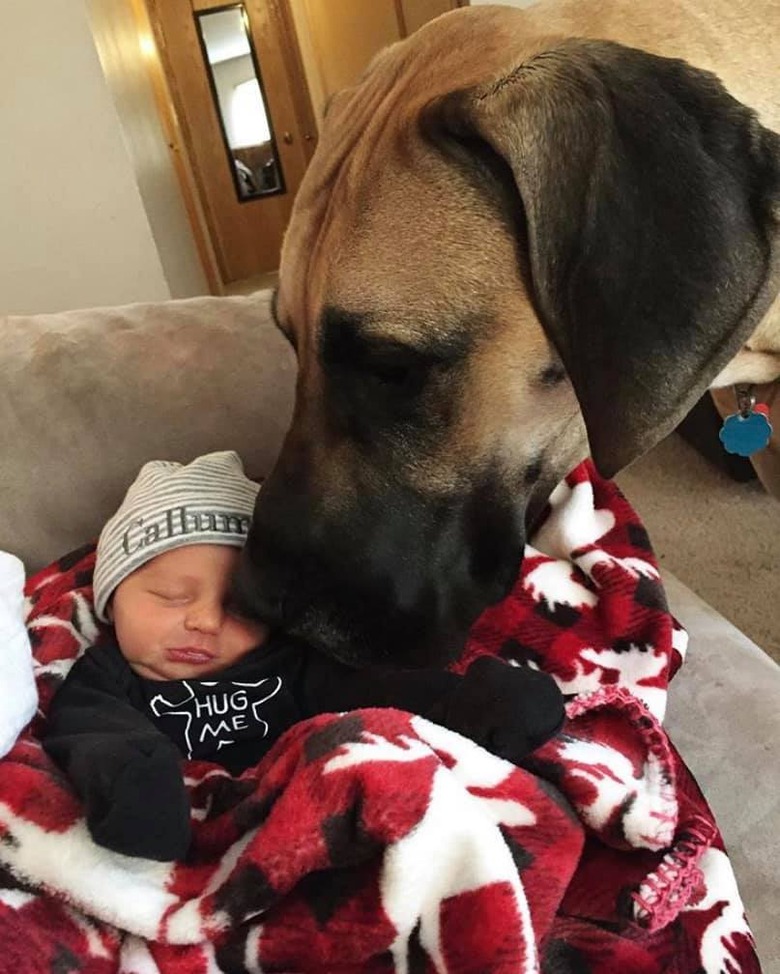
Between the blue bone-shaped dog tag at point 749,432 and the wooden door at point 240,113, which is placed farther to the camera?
the wooden door at point 240,113

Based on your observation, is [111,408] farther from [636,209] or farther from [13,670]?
[636,209]

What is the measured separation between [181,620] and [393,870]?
0.45 metres

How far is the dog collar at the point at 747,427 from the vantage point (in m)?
1.29

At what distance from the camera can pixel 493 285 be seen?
88 cm

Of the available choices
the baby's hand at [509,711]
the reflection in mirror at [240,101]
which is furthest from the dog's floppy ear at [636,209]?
the reflection in mirror at [240,101]

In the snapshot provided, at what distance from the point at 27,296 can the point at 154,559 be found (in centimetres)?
212

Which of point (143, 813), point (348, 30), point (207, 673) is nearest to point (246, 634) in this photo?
point (207, 673)

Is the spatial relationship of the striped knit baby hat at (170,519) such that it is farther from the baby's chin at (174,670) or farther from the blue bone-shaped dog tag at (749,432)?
the blue bone-shaped dog tag at (749,432)

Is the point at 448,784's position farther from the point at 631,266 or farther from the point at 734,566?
the point at 734,566

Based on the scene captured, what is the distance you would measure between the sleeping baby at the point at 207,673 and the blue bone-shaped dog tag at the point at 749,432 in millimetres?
519

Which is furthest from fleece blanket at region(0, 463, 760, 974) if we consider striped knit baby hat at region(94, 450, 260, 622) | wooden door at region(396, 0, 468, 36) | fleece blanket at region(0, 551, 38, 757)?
wooden door at region(396, 0, 468, 36)

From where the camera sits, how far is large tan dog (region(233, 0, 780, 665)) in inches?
32.3

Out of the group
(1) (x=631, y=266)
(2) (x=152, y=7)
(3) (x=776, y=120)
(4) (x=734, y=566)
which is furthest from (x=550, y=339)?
(2) (x=152, y=7)

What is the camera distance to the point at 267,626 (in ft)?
3.56
